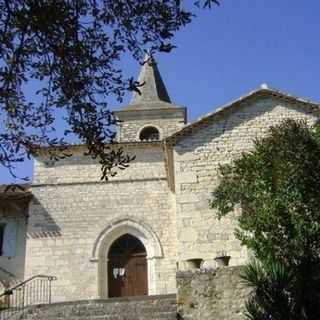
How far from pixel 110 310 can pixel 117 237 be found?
870 centimetres

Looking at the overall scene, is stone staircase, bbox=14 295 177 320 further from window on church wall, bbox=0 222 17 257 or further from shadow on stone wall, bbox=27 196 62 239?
window on church wall, bbox=0 222 17 257

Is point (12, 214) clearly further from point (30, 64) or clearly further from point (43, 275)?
point (30, 64)

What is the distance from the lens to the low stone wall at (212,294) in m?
12.3

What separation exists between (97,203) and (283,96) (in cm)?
851

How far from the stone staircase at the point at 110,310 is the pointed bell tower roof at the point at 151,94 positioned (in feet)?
58.3

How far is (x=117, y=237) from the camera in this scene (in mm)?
22469

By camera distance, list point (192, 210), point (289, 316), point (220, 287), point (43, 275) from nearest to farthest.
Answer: point (289, 316), point (220, 287), point (192, 210), point (43, 275)

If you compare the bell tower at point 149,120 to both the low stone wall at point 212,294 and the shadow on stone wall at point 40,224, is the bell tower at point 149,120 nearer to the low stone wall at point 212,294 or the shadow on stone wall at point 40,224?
the shadow on stone wall at point 40,224

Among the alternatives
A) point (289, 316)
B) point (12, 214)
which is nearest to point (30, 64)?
point (289, 316)

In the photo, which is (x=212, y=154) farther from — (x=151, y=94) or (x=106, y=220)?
(x=151, y=94)

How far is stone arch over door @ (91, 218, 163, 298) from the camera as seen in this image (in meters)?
21.7

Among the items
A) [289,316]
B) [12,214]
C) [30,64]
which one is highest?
→ [12,214]

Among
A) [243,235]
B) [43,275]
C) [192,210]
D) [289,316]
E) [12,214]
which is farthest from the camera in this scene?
[12,214]

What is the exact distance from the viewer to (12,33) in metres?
7.47
